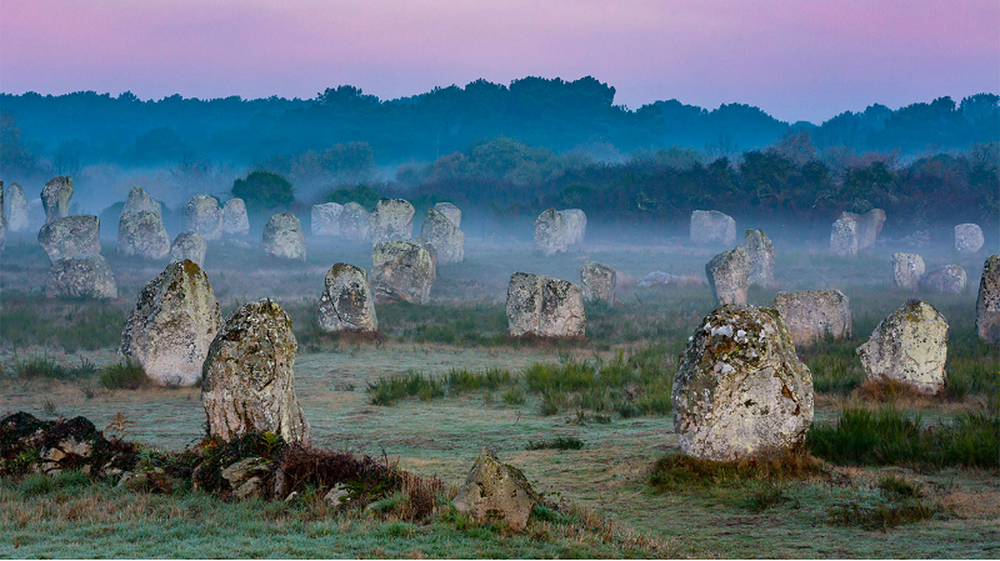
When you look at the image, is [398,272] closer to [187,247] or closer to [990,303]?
[187,247]

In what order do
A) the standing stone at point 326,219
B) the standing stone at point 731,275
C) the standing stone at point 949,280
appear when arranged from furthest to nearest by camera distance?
the standing stone at point 326,219 → the standing stone at point 949,280 → the standing stone at point 731,275

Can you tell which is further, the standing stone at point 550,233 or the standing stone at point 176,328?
the standing stone at point 550,233

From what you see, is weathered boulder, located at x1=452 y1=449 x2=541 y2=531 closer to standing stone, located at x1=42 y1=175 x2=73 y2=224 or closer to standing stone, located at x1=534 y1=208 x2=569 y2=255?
standing stone, located at x1=534 y1=208 x2=569 y2=255

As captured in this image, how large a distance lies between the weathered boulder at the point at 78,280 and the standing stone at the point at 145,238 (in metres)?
12.3

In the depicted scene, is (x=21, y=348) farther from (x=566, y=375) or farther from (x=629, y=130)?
(x=629, y=130)

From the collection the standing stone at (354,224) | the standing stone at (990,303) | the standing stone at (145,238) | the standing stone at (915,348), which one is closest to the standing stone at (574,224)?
the standing stone at (354,224)

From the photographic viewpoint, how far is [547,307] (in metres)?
22.3

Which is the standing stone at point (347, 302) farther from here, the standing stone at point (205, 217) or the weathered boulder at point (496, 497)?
the standing stone at point (205, 217)

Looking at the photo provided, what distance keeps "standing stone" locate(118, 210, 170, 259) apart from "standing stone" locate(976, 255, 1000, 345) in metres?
34.3

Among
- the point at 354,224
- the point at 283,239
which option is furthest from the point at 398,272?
the point at 354,224

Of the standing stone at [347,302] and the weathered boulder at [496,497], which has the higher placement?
the standing stone at [347,302]

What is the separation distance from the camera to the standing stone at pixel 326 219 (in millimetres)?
59906

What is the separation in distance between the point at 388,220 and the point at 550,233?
919 centimetres

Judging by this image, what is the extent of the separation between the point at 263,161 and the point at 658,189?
56143 millimetres
